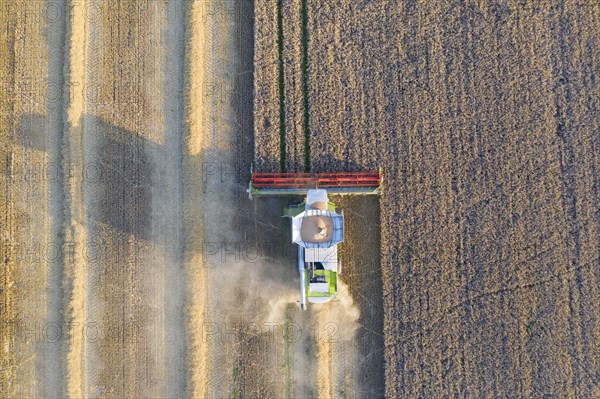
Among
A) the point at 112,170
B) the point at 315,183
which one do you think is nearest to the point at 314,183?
the point at 315,183

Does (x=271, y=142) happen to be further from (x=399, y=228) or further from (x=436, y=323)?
(x=436, y=323)

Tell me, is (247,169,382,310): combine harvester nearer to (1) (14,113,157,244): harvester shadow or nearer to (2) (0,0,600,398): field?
(2) (0,0,600,398): field

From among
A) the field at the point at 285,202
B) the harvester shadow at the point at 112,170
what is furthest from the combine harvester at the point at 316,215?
the harvester shadow at the point at 112,170

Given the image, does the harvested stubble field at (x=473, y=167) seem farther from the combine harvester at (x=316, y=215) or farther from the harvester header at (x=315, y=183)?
the combine harvester at (x=316, y=215)

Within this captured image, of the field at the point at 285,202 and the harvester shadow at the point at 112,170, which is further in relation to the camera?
the harvester shadow at the point at 112,170

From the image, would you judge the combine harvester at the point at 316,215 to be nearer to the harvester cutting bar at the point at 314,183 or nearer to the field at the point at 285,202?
the harvester cutting bar at the point at 314,183

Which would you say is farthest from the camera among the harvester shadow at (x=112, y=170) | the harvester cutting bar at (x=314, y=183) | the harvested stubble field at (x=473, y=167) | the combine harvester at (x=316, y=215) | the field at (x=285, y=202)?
the harvester shadow at (x=112, y=170)

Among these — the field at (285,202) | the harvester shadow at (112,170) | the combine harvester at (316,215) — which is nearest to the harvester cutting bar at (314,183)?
the combine harvester at (316,215)

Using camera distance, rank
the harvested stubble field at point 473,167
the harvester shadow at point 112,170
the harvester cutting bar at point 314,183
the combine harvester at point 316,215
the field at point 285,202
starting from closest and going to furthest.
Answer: the combine harvester at point 316,215, the harvester cutting bar at point 314,183, the harvested stubble field at point 473,167, the field at point 285,202, the harvester shadow at point 112,170
